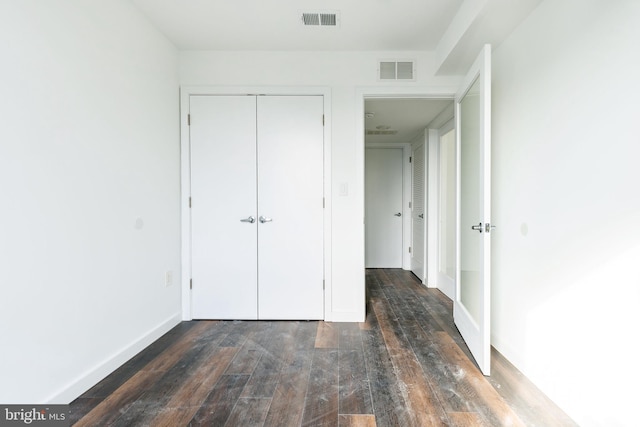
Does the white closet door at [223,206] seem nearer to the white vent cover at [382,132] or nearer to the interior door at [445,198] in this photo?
the white vent cover at [382,132]

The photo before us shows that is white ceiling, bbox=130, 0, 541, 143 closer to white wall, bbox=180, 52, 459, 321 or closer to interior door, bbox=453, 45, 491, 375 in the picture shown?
white wall, bbox=180, 52, 459, 321

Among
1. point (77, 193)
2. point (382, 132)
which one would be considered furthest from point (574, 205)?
point (382, 132)

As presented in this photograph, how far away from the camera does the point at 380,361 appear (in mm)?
1923

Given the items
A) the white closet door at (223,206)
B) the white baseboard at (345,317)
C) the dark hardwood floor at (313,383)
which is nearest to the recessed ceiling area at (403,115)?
the white closet door at (223,206)

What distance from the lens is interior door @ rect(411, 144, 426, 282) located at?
3.97m

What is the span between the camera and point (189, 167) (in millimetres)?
2623

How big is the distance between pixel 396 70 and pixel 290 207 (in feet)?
5.02

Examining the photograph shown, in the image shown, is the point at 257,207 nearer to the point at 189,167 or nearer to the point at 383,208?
the point at 189,167

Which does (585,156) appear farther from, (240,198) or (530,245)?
(240,198)

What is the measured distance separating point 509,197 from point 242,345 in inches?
84.8

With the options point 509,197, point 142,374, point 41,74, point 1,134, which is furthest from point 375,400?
point 41,74

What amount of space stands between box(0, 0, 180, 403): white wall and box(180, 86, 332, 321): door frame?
0.27 metres

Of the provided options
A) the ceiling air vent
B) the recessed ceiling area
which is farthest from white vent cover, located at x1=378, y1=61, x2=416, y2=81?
the ceiling air vent

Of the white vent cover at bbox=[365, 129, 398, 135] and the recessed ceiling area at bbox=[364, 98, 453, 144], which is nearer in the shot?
the recessed ceiling area at bbox=[364, 98, 453, 144]
